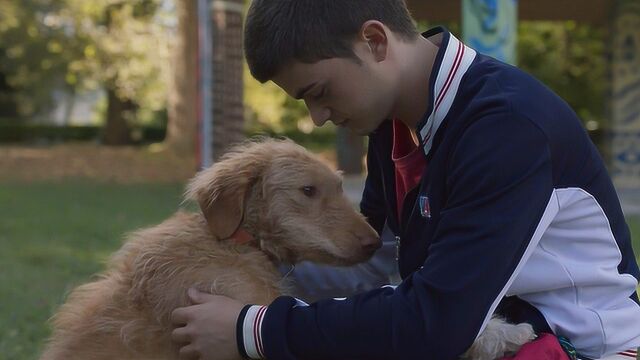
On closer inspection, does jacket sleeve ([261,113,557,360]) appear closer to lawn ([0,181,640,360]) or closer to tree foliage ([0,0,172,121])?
lawn ([0,181,640,360])

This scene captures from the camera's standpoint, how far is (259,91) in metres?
37.2

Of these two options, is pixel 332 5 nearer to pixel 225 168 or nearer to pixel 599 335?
pixel 225 168

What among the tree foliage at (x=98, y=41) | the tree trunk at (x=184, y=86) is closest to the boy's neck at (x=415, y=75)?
the tree trunk at (x=184, y=86)

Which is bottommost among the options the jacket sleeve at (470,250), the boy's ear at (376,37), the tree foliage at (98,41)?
the jacket sleeve at (470,250)

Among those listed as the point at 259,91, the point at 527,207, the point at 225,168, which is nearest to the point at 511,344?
the point at 527,207

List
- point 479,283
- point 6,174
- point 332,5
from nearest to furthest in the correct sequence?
point 479,283 < point 332,5 < point 6,174

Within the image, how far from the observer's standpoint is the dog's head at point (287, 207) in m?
3.38

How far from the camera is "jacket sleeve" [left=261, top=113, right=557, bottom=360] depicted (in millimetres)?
2543

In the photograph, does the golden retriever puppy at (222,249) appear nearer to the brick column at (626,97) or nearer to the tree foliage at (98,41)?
the brick column at (626,97)

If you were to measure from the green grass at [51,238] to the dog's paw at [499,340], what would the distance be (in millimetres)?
3669

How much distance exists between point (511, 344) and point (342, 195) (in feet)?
3.23

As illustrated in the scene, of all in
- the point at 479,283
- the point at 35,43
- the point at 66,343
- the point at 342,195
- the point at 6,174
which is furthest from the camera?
the point at 35,43

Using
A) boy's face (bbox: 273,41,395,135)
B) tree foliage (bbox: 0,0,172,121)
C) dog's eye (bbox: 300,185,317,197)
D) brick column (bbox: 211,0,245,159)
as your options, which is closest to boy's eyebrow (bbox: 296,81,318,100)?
boy's face (bbox: 273,41,395,135)

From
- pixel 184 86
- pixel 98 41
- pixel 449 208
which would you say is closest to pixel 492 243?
pixel 449 208
